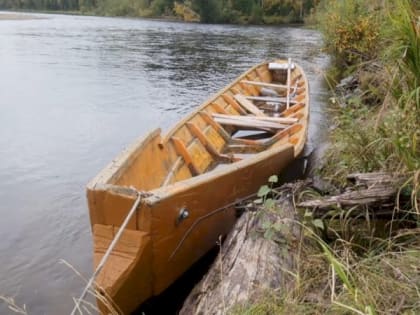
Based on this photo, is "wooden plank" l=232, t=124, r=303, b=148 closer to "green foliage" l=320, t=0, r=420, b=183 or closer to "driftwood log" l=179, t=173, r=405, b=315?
"green foliage" l=320, t=0, r=420, b=183

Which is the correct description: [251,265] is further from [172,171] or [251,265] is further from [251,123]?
[251,123]

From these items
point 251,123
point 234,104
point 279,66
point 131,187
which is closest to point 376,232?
point 131,187

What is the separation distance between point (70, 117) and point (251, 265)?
708 centimetres

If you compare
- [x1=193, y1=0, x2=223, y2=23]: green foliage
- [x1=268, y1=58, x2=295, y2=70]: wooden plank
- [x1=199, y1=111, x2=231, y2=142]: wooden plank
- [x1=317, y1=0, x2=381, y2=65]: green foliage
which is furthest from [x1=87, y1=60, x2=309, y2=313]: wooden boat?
[x1=193, y1=0, x2=223, y2=23]: green foliage

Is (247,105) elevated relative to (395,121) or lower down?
lower down

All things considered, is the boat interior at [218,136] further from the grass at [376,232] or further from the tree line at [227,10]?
the tree line at [227,10]

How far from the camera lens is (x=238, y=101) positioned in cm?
726

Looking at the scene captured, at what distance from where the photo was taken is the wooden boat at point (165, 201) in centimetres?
272

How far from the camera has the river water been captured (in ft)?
13.6

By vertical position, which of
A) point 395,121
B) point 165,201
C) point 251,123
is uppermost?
point 395,121

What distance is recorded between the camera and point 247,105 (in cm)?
714

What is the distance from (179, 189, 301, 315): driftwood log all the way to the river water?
4.75 feet

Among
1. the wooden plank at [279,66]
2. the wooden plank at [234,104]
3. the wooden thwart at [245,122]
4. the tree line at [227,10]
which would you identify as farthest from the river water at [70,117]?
the tree line at [227,10]

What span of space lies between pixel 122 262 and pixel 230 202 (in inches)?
46.2
